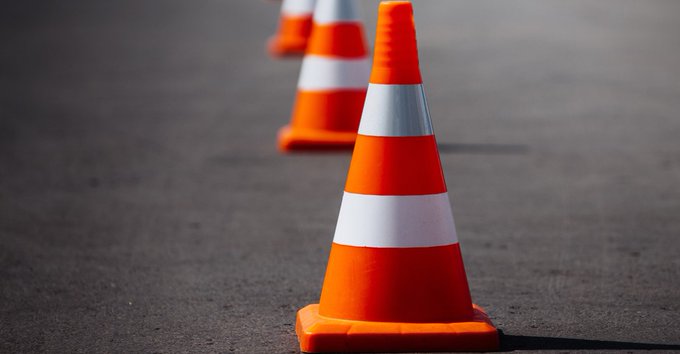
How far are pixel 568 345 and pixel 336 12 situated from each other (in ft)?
16.5

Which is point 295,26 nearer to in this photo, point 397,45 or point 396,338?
point 397,45

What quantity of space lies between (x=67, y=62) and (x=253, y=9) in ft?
23.3

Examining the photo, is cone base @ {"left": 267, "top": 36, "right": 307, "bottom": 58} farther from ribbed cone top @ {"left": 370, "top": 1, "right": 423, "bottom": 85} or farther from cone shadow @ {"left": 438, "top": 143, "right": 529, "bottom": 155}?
ribbed cone top @ {"left": 370, "top": 1, "right": 423, "bottom": 85}

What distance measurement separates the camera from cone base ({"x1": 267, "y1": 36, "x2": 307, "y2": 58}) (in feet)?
50.3

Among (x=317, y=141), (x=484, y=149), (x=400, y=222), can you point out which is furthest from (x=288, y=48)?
(x=400, y=222)

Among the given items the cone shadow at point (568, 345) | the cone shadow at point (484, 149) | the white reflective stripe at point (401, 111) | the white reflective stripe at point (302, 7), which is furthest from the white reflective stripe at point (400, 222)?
the white reflective stripe at point (302, 7)

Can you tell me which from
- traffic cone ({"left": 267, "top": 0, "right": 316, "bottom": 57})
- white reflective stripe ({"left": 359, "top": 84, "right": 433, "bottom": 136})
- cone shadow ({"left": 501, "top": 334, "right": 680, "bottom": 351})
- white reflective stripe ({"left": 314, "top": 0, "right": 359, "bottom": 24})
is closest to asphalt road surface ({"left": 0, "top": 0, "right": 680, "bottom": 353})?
cone shadow ({"left": 501, "top": 334, "right": 680, "bottom": 351})

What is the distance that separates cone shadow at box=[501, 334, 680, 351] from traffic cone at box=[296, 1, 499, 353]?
11 cm

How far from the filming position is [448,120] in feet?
34.9

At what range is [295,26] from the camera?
1591 cm

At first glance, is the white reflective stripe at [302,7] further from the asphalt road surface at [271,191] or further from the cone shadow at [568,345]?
the cone shadow at [568,345]

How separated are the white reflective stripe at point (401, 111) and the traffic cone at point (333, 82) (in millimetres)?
4442

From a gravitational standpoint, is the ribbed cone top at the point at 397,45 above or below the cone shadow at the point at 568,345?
above

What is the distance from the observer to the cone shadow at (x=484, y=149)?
9.22 meters
